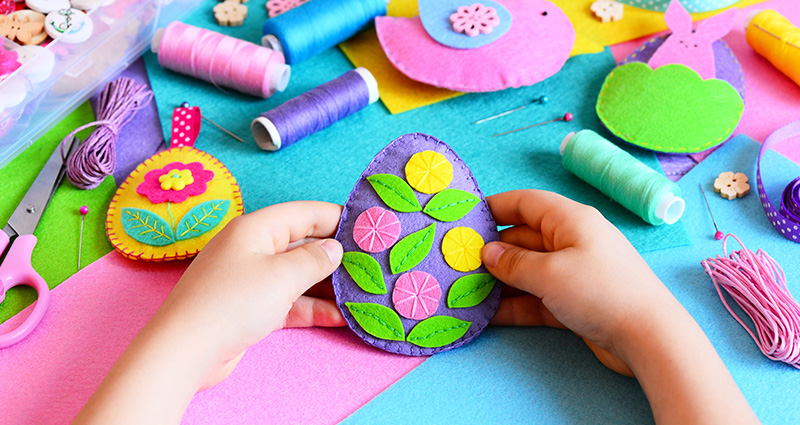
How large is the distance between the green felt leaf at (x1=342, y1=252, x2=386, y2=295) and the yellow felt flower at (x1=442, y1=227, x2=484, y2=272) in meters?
0.17

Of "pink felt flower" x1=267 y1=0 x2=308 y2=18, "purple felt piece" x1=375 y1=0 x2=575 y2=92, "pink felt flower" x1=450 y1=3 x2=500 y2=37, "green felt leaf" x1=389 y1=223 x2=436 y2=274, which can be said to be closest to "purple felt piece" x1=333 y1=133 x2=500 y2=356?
"green felt leaf" x1=389 y1=223 x2=436 y2=274

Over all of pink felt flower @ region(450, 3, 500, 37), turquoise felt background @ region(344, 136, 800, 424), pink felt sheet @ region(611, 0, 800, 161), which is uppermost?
pink felt flower @ region(450, 3, 500, 37)

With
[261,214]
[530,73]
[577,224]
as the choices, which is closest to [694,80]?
[530,73]

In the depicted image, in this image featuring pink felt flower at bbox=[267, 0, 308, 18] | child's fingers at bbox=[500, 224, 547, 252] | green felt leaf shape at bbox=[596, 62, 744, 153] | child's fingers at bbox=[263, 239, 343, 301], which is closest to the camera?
child's fingers at bbox=[263, 239, 343, 301]

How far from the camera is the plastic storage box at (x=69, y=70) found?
197 cm

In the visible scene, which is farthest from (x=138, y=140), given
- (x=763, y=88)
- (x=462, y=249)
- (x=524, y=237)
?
(x=763, y=88)

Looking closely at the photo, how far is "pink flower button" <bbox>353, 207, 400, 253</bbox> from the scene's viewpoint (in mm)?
1552

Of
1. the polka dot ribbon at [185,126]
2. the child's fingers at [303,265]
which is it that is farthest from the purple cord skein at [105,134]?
the child's fingers at [303,265]

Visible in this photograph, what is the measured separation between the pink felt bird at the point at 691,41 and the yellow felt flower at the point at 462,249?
1079 millimetres

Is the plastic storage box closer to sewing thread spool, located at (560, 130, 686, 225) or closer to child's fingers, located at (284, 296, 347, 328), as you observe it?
child's fingers, located at (284, 296, 347, 328)

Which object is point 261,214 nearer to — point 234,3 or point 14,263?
point 14,263

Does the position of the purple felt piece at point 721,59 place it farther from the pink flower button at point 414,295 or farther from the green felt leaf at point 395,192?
the pink flower button at point 414,295

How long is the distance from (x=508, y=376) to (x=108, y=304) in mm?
1117

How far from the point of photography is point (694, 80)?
2.08m
